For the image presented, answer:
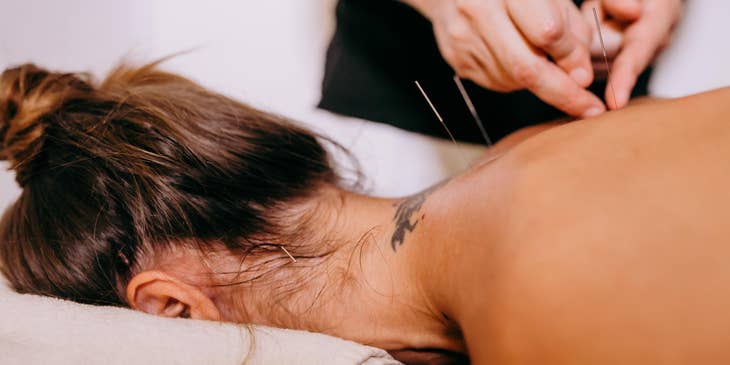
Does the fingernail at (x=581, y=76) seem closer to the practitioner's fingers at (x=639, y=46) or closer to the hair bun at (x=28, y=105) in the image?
the practitioner's fingers at (x=639, y=46)

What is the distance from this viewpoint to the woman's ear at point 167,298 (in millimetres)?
788

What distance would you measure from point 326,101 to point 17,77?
1.90ft

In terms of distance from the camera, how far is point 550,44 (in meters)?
0.77

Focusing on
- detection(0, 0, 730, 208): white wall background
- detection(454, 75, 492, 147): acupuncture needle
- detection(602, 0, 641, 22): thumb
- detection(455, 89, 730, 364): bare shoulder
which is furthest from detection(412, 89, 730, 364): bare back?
detection(0, 0, 730, 208): white wall background

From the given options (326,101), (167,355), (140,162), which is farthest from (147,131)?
(326,101)

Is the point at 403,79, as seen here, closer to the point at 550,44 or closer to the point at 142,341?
the point at 550,44

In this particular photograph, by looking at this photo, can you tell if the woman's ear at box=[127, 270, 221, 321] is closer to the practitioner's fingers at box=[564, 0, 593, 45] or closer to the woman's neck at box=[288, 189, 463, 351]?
the woman's neck at box=[288, 189, 463, 351]

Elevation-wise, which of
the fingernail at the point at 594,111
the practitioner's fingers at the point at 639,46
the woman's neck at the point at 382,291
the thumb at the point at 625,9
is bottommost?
the woman's neck at the point at 382,291

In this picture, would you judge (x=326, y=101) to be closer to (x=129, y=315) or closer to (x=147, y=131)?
(x=147, y=131)

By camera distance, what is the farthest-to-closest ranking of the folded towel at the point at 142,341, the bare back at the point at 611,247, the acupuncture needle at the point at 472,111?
the acupuncture needle at the point at 472,111 → the folded towel at the point at 142,341 → the bare back at the point at 611,247

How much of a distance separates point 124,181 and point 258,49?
2.35 ft

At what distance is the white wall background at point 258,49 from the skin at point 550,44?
0.39 metres

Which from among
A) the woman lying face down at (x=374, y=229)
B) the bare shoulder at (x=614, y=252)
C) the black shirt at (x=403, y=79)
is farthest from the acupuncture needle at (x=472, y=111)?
the bare shoulder at (x=614, y=252)

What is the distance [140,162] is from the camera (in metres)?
0.83
